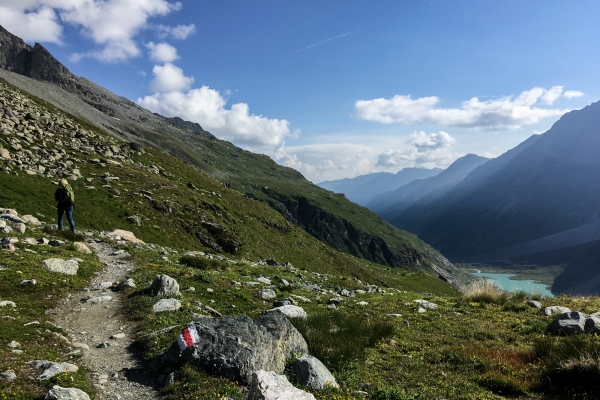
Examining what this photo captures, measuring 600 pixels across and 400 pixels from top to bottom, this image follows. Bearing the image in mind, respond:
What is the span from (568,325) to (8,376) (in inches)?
657

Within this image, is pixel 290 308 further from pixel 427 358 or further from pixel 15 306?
pixel 15 306

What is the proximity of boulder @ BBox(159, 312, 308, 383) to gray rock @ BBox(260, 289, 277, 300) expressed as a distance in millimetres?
6961

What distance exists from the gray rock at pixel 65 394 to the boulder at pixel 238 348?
195cm

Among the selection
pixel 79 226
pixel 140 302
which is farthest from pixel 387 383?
pixel 79 226

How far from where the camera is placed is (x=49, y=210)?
107 ft

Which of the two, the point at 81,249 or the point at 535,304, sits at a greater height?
the point at 535,304

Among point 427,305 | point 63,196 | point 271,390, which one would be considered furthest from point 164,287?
point 63,196

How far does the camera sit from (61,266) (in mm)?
15102

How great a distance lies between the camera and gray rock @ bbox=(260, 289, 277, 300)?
51.6ft

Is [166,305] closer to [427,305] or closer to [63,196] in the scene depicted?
[427,305]

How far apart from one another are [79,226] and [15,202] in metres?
5.46

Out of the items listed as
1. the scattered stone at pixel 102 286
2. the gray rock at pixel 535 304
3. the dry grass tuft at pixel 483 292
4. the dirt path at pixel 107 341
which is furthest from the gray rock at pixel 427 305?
the scattered stone at pixel 102 286

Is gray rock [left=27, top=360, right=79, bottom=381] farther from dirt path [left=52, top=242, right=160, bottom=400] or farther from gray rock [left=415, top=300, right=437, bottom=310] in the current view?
gray rock [left=415, top=300, right=437, bottom=310]

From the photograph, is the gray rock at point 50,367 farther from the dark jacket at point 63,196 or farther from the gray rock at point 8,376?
the dark jacket at point 63,196
